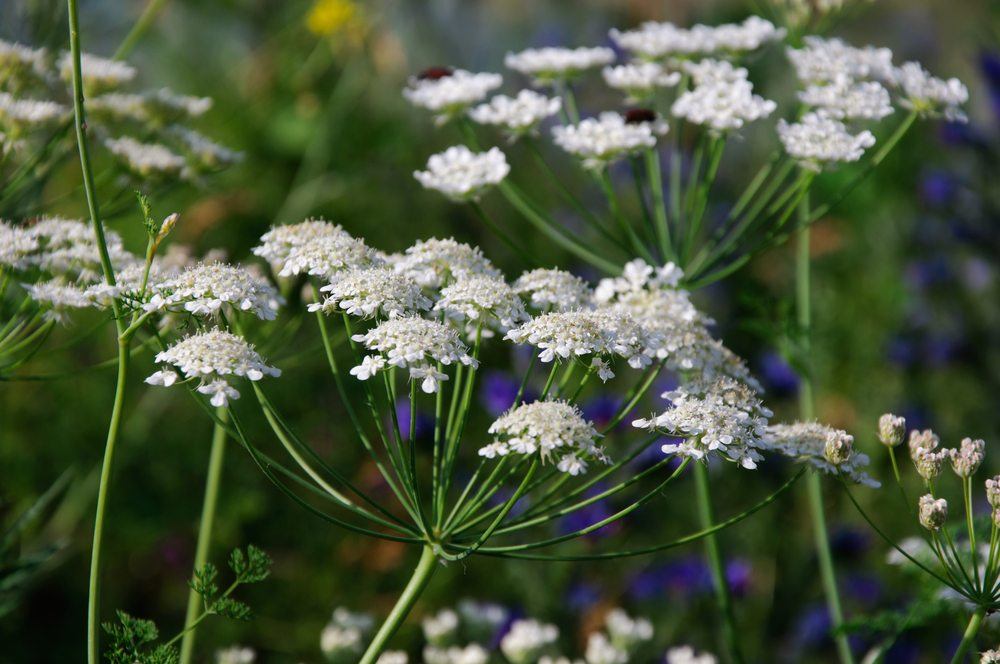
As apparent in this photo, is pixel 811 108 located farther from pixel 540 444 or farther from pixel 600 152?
pixel 540 444

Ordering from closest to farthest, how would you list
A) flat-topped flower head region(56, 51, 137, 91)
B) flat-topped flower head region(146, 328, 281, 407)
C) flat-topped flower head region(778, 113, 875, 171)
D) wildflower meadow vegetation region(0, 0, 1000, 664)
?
flat-topped flower head region(146, 328, 281, 407) < wildflower meadow vegetation region(0, 0, 1000, 664) < flat-topped flower head region(778, 113, 875, 171) < flat-topped flower head region(56, 51, 137, 91)

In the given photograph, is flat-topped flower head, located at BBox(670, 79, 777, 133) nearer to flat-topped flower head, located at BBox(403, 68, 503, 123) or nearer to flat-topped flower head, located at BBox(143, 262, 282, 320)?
flat-topped flower head, located at BBox(403, 68, 503, 123)

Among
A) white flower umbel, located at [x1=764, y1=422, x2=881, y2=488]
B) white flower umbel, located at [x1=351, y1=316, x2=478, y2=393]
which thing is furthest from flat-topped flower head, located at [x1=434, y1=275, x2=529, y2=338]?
white flower umbel, located at [x1=764, y1=422, x2=881, y2=488]

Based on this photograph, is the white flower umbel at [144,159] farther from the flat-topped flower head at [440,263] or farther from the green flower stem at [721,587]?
the green flower stem at [721,587]

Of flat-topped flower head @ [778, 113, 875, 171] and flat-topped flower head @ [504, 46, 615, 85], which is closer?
flat-topped flower head @ [778, 113, 875, 171]

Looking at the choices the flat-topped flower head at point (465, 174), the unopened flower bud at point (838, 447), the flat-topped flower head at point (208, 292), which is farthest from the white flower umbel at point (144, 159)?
the unopened flower bud at point (838, 447)

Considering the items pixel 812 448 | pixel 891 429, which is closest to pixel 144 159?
pixel 812 448
